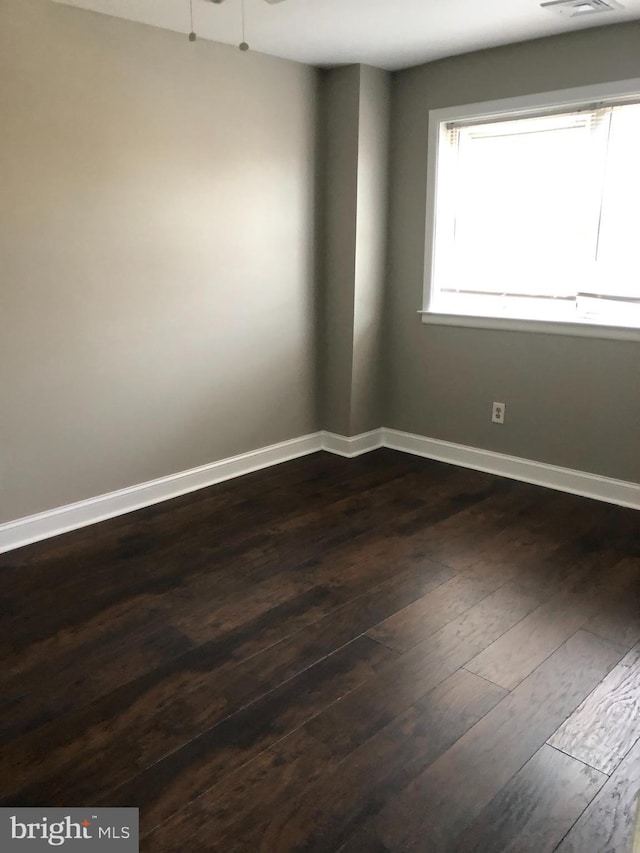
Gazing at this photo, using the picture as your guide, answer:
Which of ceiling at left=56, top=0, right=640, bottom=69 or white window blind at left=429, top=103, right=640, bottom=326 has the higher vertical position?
ceiling at left=56, top=0, right=640, bottom=69

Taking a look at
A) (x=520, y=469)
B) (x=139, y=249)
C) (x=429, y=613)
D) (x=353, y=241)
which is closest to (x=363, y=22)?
(x=353, y=241)

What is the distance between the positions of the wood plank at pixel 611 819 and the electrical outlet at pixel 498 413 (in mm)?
2429

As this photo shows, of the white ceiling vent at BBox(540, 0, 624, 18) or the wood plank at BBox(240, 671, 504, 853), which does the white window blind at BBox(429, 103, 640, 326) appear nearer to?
the white ceiling vent at BBox(540, 0, 624, 18)

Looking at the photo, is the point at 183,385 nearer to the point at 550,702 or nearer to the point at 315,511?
the point at 315,511

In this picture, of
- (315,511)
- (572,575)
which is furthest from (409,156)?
(572,575)

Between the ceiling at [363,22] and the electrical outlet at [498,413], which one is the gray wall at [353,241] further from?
the electrical outlet at [498,413]

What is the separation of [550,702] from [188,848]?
3.81ft

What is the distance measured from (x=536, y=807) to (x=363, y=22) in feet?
10.6

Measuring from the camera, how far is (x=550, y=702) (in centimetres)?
217

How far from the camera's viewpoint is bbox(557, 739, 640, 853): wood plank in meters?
1.66

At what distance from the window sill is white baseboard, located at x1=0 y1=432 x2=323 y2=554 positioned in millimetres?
1116

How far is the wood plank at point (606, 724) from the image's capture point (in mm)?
1955

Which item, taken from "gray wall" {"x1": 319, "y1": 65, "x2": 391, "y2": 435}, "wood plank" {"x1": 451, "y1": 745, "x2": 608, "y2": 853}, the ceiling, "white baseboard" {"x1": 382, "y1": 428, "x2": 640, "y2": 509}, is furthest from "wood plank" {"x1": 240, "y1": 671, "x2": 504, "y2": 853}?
the ceiling

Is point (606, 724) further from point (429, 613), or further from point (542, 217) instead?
point (542, 217)
